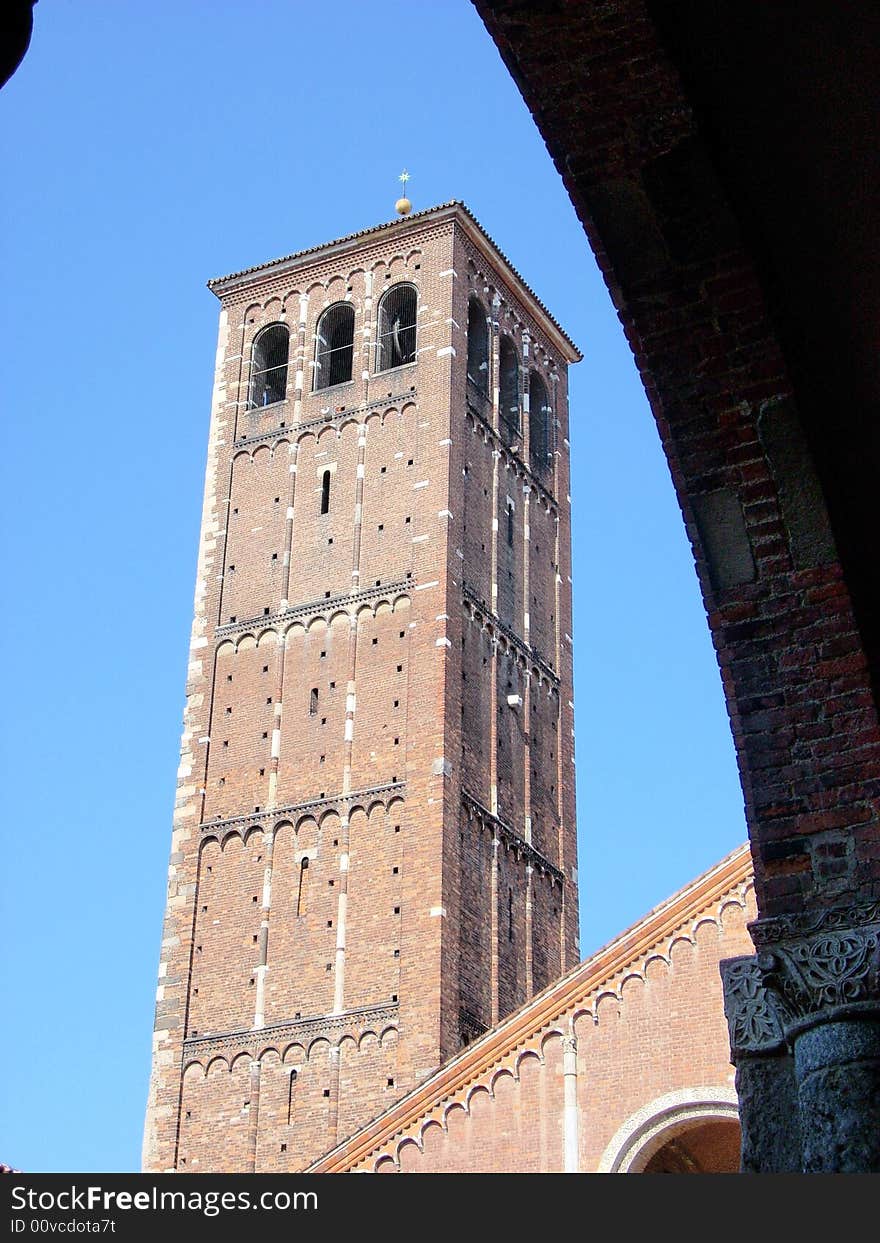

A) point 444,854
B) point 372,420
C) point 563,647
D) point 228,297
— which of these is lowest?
point 444,854

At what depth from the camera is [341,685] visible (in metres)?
24.5

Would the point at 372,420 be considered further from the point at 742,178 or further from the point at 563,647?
the point at 742,178

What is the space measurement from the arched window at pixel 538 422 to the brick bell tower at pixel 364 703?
0.04 m

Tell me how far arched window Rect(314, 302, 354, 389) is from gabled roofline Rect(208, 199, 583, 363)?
3.48 feet

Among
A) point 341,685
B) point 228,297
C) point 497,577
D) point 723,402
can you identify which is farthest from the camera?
point 228,297

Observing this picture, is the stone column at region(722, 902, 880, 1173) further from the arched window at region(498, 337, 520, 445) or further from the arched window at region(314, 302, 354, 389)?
the arched window at region(314, 302, 354, 389)

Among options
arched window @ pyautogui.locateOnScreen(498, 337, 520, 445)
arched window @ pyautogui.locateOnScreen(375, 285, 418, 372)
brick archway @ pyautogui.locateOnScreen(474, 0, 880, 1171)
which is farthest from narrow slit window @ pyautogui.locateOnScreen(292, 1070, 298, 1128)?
brick archway @ pyautogui.locateOnScreen(474, 0, 880, 1171)

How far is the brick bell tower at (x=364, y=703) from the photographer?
21.9 m

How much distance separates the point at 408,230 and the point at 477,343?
7.19ft

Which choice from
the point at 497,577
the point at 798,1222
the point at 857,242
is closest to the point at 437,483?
the point at 497,577

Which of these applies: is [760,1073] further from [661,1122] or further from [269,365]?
[269,365]

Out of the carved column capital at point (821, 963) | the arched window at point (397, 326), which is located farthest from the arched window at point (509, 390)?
the carved column capital at point (821, 963)

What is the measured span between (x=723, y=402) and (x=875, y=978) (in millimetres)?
1643

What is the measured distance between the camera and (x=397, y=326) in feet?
91.7
